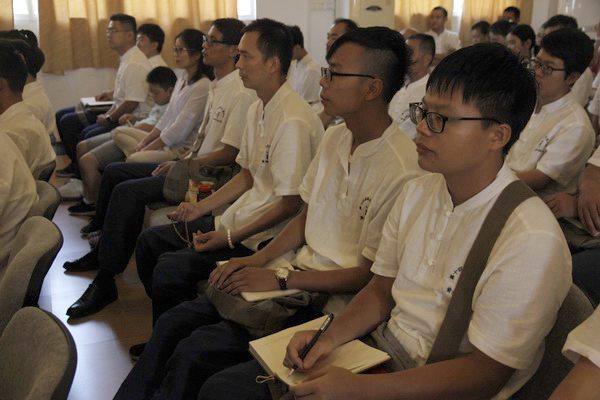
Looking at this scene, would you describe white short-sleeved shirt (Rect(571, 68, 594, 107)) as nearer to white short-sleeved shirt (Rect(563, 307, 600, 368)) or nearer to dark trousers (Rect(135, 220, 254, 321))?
dark trousers (Rect(135, 220, 254, 321))

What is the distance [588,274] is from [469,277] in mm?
765

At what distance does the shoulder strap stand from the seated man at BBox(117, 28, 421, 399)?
41cm

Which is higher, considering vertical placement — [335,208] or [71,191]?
[335,208]

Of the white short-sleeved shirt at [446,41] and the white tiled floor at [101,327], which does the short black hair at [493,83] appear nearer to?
the white tiled floor at [101,327]

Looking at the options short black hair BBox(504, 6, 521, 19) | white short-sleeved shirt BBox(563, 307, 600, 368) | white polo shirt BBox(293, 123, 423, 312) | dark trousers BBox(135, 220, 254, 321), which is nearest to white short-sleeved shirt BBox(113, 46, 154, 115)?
dark trousers BBox(135, 220, 254, 321)

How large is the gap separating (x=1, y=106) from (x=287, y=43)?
1337mm

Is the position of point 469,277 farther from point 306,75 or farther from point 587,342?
point 306,75

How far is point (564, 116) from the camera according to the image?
2.33 metres

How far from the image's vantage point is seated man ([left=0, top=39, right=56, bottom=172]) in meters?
2.45

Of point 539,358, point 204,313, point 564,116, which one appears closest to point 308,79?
point 564,116

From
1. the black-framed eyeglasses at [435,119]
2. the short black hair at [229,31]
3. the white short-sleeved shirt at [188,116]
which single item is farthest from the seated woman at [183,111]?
the black-framed eyeglasses at [435,119]

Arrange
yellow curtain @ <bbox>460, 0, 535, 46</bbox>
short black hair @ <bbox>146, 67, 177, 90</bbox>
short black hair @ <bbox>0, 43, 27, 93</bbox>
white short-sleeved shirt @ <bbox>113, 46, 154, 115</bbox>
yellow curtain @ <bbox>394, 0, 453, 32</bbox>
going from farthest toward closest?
yellow curtain @ <bbox>460, 0, 535, 46</bbox>, yellow curtain @ <bbox>394, 0, 453, 32</bbox>, white short-sleeved shirt @ <bbox>113, 46, 154, 115</bbox>, short black hair @ <bbox>146, 67, 177, 90</bbox>, short black hair @ <bbox>0, 43, 27, 93</bbox>

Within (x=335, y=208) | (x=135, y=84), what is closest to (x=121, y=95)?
(x=135, y=84)

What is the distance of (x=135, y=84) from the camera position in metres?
4.45
